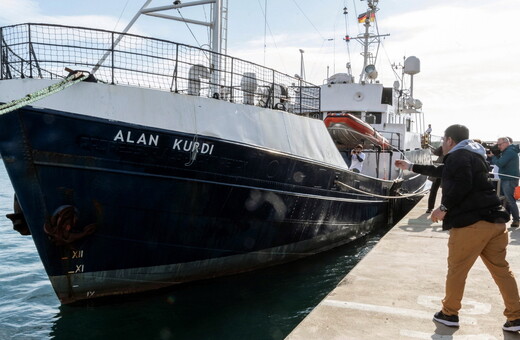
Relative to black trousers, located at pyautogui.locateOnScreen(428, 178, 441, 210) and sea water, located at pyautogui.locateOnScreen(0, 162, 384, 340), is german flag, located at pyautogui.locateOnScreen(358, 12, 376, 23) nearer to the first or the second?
black trousers, located at pyautogui.locateOnScreen(428, 178, 441, 210)

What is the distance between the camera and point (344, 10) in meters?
19.8

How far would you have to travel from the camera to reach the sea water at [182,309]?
227 inches

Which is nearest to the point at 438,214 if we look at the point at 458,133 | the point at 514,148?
the point at 458,133

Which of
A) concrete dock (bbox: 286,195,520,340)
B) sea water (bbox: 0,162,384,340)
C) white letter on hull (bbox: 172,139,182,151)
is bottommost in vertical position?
sea water (bbox: 0,162,384,340)

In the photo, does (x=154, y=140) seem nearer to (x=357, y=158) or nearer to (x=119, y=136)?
(x=119, y=136)

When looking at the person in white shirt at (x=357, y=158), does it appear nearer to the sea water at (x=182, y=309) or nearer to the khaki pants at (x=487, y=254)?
the sea water at (x=182, y=309)

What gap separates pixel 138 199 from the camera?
5.86 meters

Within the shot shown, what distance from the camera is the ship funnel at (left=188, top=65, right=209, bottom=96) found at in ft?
21.7

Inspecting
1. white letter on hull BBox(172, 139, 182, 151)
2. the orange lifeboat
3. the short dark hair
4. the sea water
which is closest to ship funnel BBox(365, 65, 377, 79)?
the orange lifeboat

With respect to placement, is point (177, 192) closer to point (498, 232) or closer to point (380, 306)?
point (380, 306)

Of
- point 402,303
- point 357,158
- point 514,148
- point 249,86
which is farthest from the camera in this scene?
point 357,158

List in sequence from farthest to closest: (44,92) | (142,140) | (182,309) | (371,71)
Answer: (371,71) → (182,309) → (142,140) → (44,92)

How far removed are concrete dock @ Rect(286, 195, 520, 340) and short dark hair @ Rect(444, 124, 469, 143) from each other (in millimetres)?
1600

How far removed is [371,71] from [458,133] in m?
14.3
